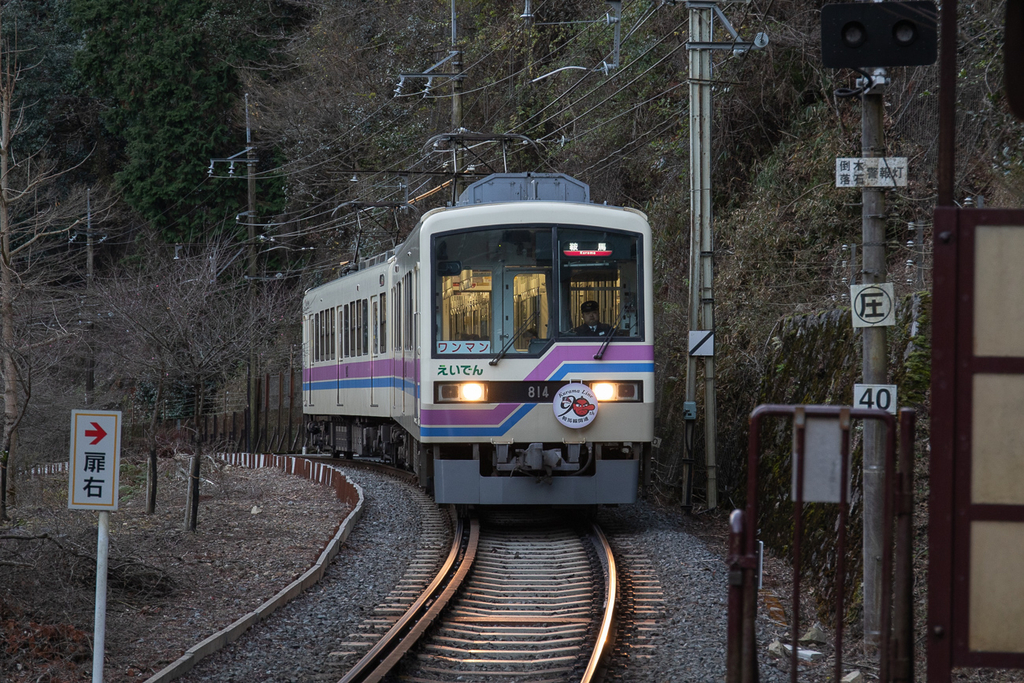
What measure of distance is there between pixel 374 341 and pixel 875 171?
32.1 feet

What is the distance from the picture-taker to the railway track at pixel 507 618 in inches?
262

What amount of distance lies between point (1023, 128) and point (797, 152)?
20.4 ft

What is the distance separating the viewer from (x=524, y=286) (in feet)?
36.2

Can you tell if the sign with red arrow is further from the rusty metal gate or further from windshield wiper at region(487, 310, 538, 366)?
windshield wiper at region(487, 310, 538, 366)

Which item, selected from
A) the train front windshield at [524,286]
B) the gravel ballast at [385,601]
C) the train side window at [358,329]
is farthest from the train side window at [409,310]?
the train side window at [358,329]

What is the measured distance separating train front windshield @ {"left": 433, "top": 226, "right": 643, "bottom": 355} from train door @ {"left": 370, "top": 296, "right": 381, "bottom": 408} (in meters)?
4.56

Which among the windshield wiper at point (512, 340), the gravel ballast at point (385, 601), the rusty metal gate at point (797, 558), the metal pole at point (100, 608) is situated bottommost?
the gravel ballast at point (385, 601)

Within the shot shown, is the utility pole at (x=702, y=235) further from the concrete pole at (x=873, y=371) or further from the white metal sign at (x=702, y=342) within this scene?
the concrete pole at (x=873, y=371)

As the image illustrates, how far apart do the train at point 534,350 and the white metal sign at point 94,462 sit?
5044 mm

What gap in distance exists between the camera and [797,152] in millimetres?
16312

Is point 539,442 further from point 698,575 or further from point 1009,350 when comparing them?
point 1009,350

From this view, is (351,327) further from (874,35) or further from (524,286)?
(874,35)

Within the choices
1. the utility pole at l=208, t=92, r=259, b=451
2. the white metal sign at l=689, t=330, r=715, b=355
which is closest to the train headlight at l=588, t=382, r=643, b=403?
the white metal sign at l=689, t=330, r=715, b=355

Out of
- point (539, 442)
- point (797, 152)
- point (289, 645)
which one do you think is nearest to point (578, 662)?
point (289, 645)
